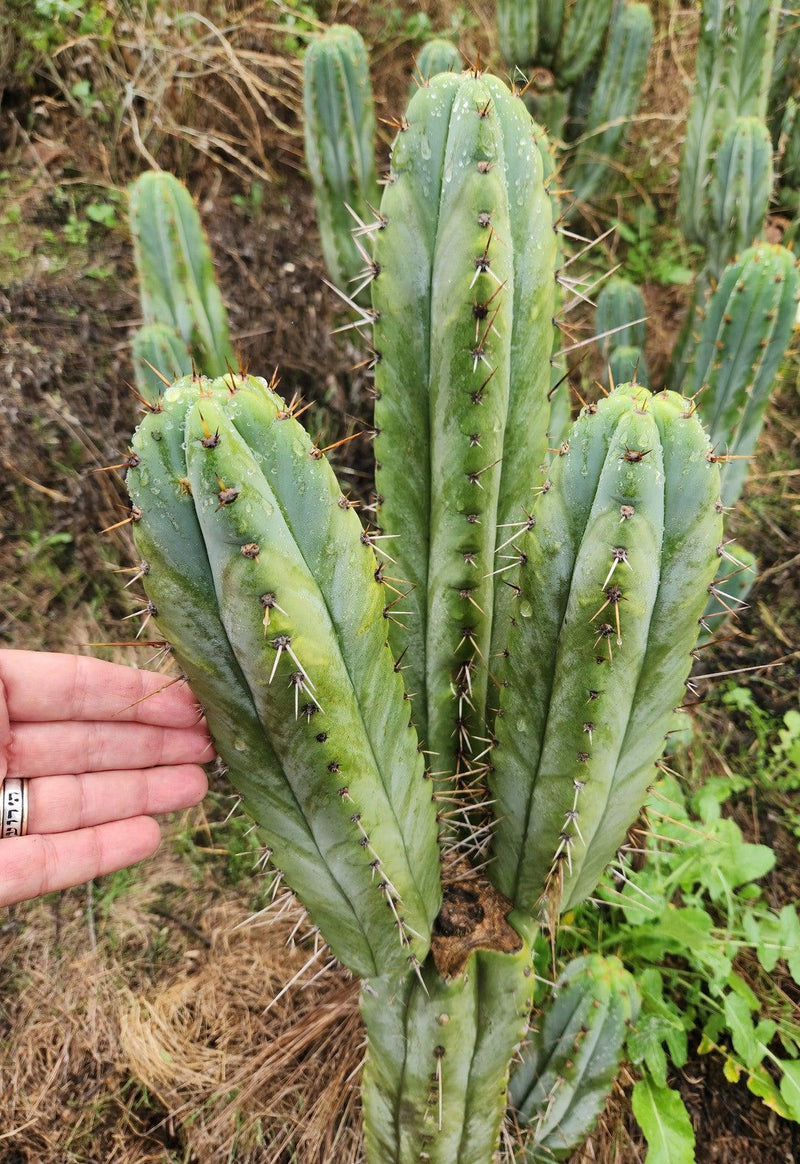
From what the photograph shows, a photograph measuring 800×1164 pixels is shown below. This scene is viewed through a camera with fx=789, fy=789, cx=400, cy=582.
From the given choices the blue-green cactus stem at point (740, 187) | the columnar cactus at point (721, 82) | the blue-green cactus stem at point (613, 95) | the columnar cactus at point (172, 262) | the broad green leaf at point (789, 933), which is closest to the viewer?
the broad green leaf at point (789, 933)

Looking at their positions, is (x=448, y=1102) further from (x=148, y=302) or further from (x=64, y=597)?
(x=148, y=302)

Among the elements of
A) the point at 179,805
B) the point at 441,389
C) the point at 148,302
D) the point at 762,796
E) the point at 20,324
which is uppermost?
the point at 441,389

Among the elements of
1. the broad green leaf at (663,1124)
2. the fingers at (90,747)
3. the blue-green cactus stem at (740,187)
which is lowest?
the broad green leaf at (663,1124)

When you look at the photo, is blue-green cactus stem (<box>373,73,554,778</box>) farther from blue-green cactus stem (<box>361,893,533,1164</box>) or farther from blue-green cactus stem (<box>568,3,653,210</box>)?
blue-green cactus stem (<box>568,3,653,210</box>)

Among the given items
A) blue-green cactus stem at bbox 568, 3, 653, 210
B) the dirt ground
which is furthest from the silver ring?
blue-green cactus stem at bbox 568, 3, 653, 210

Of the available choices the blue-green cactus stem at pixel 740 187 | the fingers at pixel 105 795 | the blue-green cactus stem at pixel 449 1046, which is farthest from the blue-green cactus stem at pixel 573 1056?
the blue-green cactus stem at pixel 740 187

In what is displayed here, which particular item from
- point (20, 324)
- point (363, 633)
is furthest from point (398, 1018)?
point (20, 324)

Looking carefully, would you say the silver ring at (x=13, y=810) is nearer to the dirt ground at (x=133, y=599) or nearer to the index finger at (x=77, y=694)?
the index finger at (x=77, y=694)
